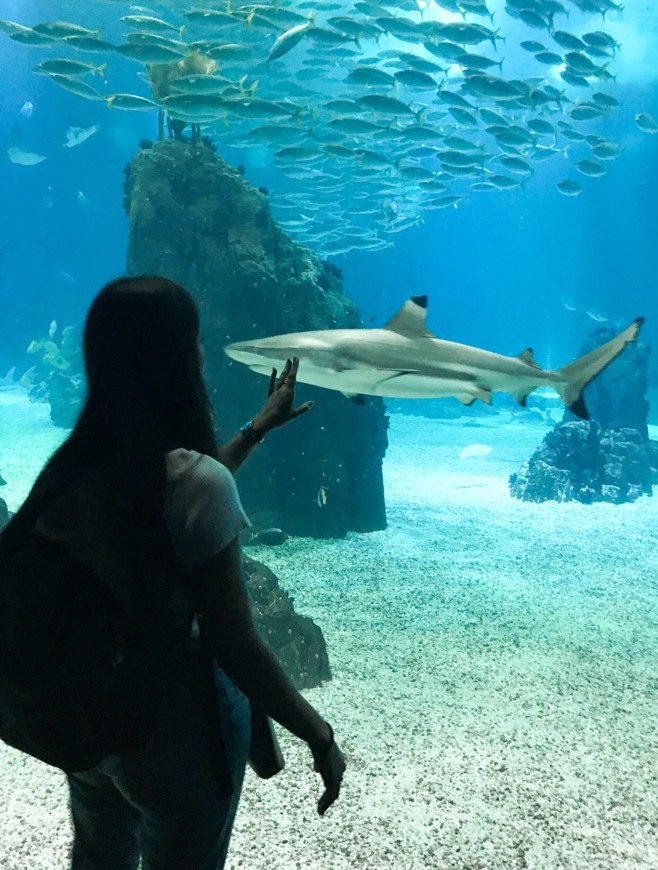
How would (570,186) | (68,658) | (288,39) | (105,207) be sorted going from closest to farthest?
(68,658) < (288,39) < (570,186) < (105,207)

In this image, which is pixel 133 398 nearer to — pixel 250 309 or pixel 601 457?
pixel 250 309

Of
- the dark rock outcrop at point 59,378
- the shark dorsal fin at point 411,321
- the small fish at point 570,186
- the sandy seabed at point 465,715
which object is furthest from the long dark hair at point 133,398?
the small fish at point 570,186

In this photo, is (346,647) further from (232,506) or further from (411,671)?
(232,506)

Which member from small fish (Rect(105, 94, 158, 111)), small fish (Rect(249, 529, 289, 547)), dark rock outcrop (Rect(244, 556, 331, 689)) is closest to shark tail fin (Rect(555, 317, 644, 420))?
dark rock outcrop (Rect(244, 556, 331, 689))

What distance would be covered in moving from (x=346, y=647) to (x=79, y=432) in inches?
161

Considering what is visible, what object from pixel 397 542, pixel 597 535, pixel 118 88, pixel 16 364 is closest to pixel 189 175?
pixel 397 542

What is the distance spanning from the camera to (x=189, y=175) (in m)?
8.84

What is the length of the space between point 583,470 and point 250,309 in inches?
285

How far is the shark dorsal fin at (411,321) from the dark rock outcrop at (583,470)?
779 cm

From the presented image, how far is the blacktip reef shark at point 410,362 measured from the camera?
3.92m

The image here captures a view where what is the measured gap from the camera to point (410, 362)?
4051 millimetres

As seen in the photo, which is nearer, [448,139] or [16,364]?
[448,139]

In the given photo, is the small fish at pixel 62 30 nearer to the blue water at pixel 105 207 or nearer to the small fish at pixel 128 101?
the small fish at pixel 128 101

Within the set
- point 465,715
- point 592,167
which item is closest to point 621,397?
point 592,167
